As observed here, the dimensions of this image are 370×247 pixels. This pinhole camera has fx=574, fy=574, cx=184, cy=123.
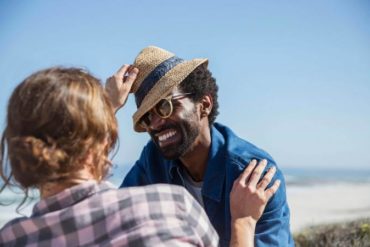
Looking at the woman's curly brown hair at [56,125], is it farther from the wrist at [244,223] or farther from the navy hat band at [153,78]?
the navy hat band at [153,78]

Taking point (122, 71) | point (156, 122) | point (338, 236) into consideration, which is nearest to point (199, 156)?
point (156, 122)

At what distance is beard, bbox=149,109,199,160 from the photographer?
3279 millimetres

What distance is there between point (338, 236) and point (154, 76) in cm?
410

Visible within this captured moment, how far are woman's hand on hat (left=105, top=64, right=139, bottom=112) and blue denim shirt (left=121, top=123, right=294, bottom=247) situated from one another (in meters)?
0.65

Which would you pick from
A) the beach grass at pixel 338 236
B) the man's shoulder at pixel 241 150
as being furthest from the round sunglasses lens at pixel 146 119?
the beach grass at pixel 338 236

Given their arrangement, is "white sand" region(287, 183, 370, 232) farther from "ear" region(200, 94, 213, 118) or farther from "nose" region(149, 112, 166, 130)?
"nose" region(149, 112, 166, 130)

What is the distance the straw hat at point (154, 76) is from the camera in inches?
126

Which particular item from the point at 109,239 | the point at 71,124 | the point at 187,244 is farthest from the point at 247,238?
the point at 71,124

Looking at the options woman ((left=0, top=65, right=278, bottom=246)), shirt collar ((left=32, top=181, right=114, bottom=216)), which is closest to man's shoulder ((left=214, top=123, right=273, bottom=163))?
woman ((left=0, top=65, right=278, bottom=246))

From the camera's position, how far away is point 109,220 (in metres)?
1.56

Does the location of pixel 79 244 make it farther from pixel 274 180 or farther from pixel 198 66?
pixel 198 66

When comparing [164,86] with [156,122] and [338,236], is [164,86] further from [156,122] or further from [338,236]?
[338,236]

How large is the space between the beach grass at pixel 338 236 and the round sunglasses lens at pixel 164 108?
3.81 m

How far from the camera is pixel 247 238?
6.86 feet
